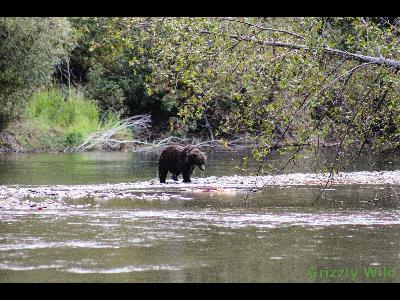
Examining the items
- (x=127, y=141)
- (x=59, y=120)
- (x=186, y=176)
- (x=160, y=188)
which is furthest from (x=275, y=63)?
(x=59, y=120)

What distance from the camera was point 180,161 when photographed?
97.1 feet

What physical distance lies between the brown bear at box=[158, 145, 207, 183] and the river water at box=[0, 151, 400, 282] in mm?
4207

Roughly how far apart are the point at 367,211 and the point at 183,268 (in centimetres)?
795

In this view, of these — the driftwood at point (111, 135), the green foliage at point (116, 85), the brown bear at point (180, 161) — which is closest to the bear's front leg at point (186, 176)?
the brown bear at point (180, 161)

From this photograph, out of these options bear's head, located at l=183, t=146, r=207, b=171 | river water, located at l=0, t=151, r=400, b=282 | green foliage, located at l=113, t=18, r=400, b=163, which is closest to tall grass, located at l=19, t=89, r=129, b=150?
bear's head, located at l=183, t=146, r=207, b=171

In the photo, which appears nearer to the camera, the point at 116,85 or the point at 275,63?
the point at 275,63

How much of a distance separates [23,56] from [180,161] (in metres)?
22.2

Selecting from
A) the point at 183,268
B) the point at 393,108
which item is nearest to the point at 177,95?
the point at 393,108

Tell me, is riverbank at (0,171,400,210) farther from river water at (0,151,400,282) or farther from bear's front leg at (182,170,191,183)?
river water at (0,151,400,282)

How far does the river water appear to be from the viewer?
12828 millimetres

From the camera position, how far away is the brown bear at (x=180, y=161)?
96.2 ft

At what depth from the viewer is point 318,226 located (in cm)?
1767

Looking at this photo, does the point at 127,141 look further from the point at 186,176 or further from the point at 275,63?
the point at 275,63

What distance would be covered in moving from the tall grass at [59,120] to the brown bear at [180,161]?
84.2ft
